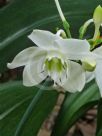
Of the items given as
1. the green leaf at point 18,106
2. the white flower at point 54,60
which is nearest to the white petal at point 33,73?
the white flower at point 54,60

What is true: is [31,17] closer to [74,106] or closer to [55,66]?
[74,106]

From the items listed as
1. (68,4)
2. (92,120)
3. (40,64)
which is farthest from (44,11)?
(92,120)

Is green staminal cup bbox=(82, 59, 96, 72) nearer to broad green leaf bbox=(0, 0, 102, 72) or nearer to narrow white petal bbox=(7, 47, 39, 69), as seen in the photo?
narrow white petal bbox=(7, 47, 39, 69)

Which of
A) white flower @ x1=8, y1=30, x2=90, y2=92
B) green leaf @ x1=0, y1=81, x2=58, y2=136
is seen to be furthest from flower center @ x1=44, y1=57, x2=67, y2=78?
green leaf @ x1=0, y1=81, x2=58, y2=136

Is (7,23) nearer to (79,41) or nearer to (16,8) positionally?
(16,8)

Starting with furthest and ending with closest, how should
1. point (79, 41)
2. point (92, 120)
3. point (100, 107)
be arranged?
point (92, 120), point (100, 107), point (79, 41)
